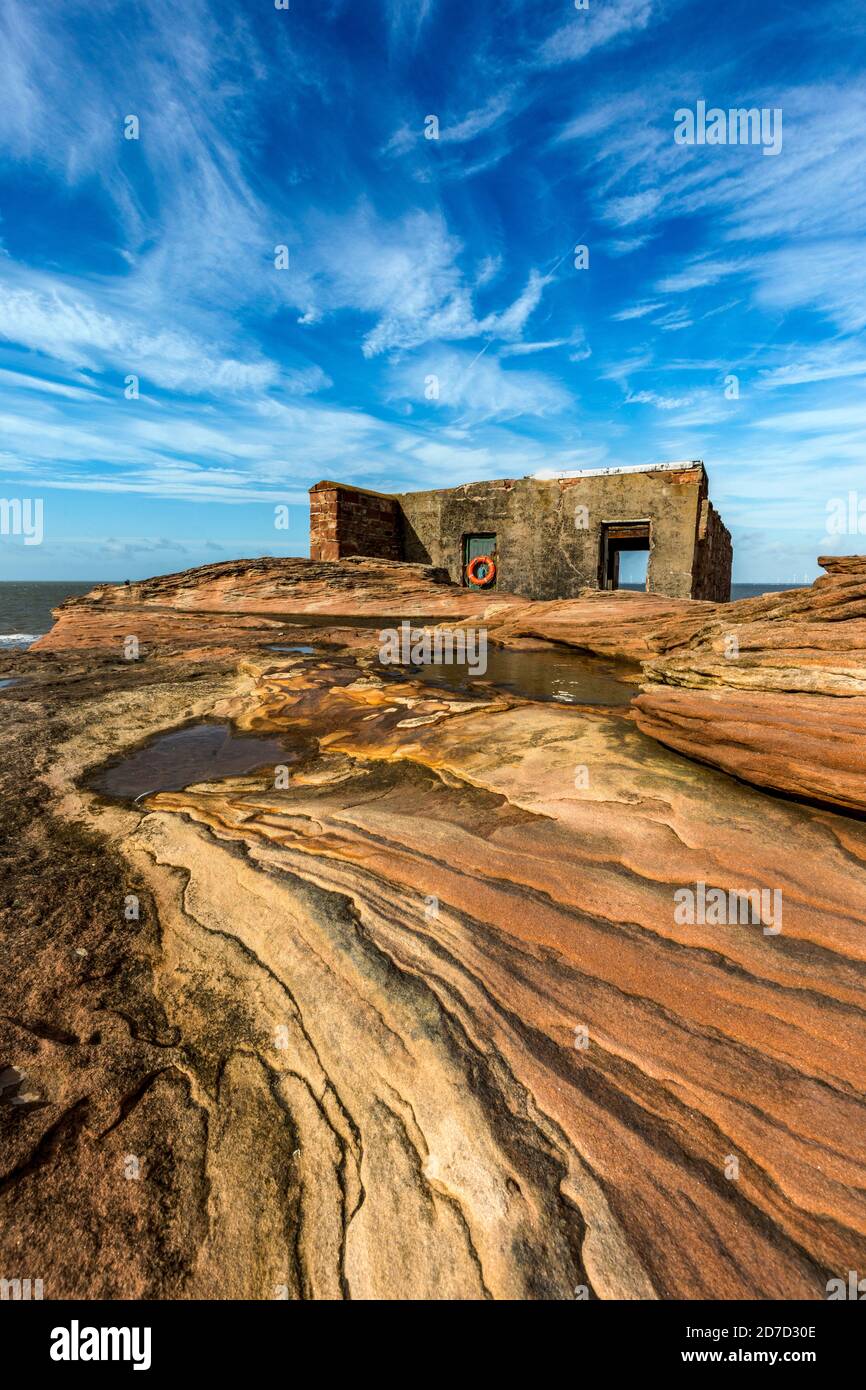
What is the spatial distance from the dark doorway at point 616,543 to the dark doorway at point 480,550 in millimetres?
3352

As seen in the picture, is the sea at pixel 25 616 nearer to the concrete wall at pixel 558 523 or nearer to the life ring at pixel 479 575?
the concrete wall at pixel 558 523

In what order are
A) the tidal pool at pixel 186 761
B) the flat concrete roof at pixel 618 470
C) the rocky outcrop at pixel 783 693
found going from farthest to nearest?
the flat concrete roof at pixel 618 470 → the tidal pool at pixel 186 761 → the rocky outcrop at pixel 783 693

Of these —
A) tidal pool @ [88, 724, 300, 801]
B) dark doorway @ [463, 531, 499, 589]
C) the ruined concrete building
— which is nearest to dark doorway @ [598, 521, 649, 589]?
the ruined concrete building

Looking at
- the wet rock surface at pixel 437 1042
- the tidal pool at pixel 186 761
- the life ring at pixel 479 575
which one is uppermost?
the life ring at pixel 479 575

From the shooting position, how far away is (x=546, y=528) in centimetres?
1728

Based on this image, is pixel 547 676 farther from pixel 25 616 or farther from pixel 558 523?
pixel 25 616

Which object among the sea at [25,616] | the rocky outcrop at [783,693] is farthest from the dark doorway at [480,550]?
the rocky outcrop at [783,693]

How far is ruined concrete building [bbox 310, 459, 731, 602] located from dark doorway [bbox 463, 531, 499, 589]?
0.03 m

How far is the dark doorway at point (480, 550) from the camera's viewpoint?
18.3 meters

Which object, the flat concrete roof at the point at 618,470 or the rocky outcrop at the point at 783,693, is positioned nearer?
the rocky outcrop at the point at 783,693

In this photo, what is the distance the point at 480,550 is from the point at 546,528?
2562mm

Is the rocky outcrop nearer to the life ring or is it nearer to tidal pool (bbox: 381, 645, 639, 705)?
tidal pool (bbox: 381, 645, 639, 705)

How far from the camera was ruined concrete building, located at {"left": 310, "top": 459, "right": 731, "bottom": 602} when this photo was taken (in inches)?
611
